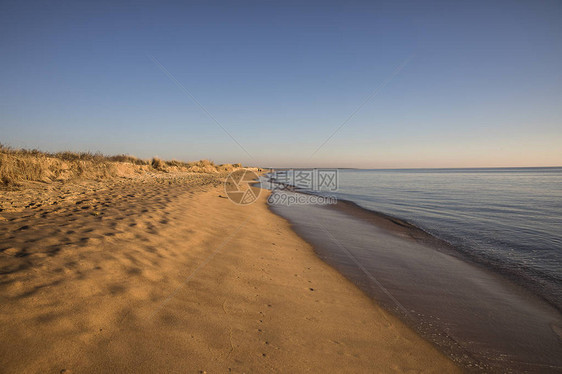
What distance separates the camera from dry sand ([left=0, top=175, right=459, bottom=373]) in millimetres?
2203

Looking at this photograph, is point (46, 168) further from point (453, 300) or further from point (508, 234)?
point (508, 234)

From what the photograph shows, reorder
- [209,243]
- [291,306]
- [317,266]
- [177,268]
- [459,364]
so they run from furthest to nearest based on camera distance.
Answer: [209,243], [317,266], [177,268], [291,306], [459,364]

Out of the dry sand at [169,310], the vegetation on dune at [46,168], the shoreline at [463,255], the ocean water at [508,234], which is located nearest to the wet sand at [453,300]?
the shoreline at [463,255]

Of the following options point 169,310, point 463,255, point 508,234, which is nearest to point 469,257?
point 463,255

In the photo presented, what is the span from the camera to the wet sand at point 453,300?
113 inches

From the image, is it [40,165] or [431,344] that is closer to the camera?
[431,344]

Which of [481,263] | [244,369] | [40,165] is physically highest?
[40,165]

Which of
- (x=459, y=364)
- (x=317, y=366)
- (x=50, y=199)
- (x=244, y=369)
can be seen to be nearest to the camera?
(x=244, y=369)

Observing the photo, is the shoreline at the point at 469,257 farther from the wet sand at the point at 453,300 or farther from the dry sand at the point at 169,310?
the dry sand at the point at 169,310

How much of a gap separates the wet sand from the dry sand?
0.43 m

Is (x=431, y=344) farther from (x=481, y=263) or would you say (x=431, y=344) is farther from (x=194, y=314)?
(x=481, y=263)

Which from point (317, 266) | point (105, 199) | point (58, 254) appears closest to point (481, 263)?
point (317, 266)

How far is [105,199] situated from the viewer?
7.51 metres

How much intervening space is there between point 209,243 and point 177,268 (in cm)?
153
